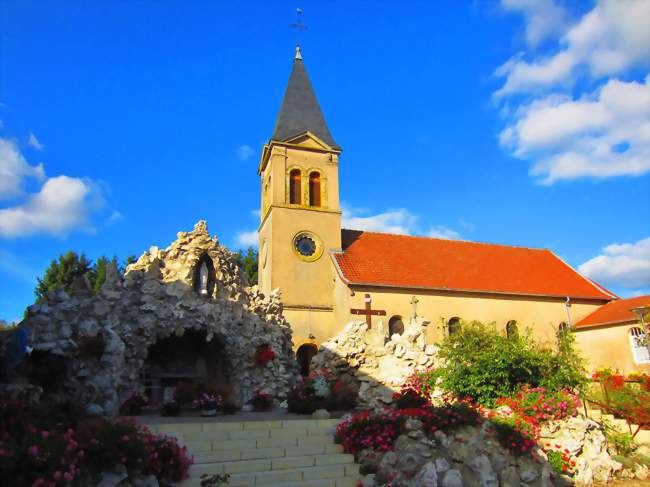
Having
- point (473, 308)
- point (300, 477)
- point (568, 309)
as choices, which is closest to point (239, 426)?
point (300, 477)

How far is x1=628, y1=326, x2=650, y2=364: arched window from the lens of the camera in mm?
25820

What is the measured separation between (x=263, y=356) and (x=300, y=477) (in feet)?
23.9

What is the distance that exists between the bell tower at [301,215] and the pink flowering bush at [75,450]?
17.4 meters

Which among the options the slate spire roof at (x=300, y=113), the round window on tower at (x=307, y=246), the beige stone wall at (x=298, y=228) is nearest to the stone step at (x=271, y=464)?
the beige stone wall at (x=298, y=228)

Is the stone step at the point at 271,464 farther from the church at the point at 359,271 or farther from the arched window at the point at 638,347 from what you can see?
the arched window at the point at 638,347

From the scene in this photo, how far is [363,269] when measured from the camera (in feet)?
91.1

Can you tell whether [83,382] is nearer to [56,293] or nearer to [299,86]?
[56,293]

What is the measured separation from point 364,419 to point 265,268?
18.8 m

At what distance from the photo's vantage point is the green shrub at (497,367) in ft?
45.5

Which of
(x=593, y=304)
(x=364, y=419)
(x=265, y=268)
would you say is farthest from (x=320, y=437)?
(x=593, y=304)

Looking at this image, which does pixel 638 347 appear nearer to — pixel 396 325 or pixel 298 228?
pixel 396 325

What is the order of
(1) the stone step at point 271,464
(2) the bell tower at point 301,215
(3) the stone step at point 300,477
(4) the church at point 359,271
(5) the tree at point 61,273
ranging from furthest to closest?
(5) the tree at point 61,273, (2) the bell tower at point 301,215, (4) the church at point 359,271, (1) the stone step at point 271,464, (3) the stone step at point 300,477

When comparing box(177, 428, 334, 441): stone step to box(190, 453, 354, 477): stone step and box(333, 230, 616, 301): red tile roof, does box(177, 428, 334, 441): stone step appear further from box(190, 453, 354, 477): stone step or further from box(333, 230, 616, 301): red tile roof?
box(333, 230, 616, 301): red tile roof

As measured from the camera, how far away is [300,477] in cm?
996
